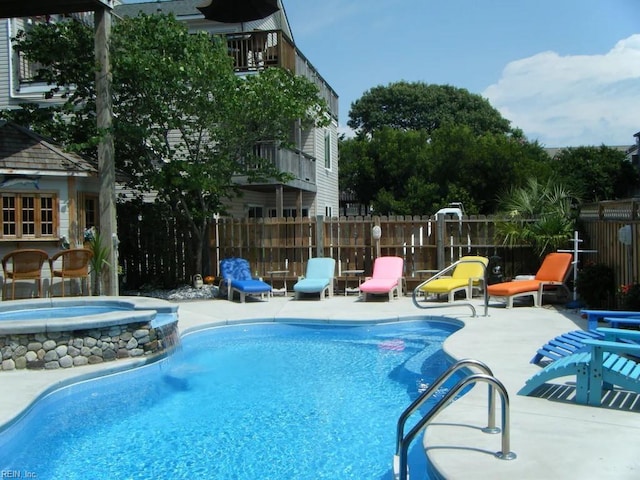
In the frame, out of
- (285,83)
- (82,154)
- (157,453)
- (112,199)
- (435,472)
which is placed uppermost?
(285,83)

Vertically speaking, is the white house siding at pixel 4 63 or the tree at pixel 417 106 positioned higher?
the tree at pixel 417 106

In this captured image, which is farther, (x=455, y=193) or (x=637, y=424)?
(x=455, y=193)

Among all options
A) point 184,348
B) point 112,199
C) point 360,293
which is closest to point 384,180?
point 360,293

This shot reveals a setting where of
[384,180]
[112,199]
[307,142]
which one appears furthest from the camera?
[384,180]

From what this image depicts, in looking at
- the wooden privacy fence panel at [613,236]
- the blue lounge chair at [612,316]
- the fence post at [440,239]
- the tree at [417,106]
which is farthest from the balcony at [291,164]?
the tree at [417,106]

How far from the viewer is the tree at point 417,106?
4897 centimetres

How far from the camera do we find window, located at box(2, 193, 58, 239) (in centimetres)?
1118

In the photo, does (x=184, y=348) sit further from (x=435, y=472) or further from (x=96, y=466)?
(x=435, y=472)

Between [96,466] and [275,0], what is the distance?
3915mm

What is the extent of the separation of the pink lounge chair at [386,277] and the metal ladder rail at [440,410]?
854 centimetres

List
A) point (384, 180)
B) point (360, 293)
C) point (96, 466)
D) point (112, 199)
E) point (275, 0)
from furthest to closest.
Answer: point (384, 180) → point (360, 293) → point (112, 199) → point (96, 466) → point (275, 0)

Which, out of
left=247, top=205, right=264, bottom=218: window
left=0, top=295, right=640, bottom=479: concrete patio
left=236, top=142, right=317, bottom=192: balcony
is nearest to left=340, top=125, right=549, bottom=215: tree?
left=236, top=142, right=317, bottom=192: balcony

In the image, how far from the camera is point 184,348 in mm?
9133

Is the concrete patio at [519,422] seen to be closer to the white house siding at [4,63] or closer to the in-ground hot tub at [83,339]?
the in-ground hot tub at [83,339]
